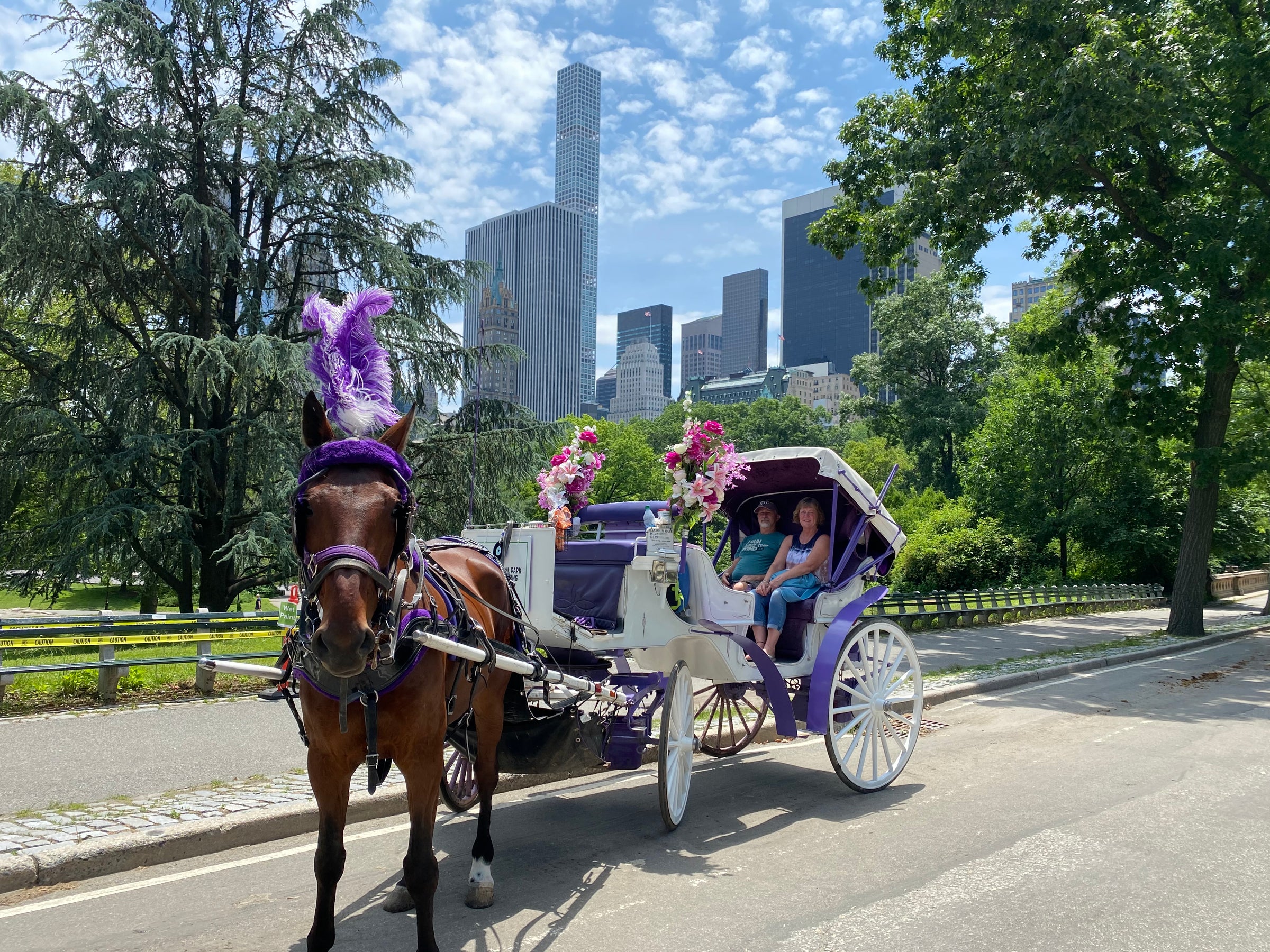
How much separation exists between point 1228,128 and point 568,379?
79.8m

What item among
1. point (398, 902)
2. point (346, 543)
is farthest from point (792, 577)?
point (346, 543)

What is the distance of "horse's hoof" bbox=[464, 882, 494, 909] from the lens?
452cm

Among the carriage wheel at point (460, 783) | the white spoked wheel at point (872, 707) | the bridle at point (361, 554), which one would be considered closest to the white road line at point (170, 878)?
the carriage wheel at point (460, 783)

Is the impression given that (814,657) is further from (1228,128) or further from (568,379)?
(568,379)

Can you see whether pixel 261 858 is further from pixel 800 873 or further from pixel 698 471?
pixel 698 471

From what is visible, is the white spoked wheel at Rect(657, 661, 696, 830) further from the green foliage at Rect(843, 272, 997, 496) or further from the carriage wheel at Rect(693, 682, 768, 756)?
the green foliage at Rect(843, 272, 997, 496)

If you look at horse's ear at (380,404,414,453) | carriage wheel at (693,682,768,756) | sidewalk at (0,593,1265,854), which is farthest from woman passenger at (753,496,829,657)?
horse's ear at (380,404,414,453)

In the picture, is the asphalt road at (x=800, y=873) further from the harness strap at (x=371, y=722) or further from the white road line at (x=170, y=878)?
the harness strap at (x=371, y=722)

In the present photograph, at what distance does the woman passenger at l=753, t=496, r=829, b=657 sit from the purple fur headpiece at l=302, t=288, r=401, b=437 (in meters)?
4.29

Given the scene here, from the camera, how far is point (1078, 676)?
14.1 meters

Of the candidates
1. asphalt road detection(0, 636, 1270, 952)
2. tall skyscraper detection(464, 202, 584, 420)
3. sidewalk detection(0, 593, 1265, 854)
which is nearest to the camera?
asphalt road detection(0, 636, 1270, 952)

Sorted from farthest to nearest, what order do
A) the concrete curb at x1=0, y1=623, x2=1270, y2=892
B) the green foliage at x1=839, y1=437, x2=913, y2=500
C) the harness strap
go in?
the green foliage at x1=839, y1=437, x2=913, y2=500 → the concrete curb at x1=0, y1=623, x2=1270, y2=892 → the harness strap

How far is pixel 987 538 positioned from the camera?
30969mm

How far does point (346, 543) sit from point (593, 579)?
3031 mm
